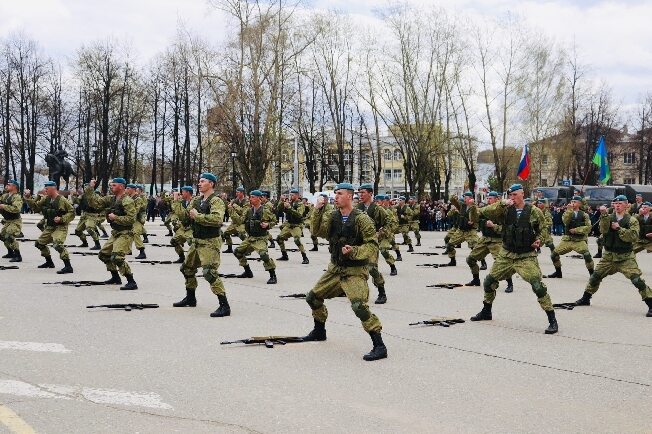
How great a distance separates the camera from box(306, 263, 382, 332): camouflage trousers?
Answer: 275 inches

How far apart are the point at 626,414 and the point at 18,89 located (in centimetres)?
5413

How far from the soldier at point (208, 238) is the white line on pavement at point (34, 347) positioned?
2383mm

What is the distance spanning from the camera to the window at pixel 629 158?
70.4 metres

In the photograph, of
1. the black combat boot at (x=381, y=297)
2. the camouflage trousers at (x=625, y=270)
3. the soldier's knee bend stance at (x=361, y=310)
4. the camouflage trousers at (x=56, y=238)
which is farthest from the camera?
the camouflage trousers at (x=56, y=238)

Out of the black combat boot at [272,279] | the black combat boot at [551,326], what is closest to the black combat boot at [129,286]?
the black combat boot at [272,279]

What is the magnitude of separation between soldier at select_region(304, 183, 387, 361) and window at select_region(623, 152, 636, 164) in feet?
226

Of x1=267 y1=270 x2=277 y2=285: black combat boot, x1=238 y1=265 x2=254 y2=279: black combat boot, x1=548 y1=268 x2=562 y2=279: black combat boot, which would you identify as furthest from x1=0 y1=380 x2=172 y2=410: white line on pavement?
x1=548 y1=268 x2=562 y2=279: black combat boot

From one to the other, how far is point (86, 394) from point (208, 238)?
4257 millimetres

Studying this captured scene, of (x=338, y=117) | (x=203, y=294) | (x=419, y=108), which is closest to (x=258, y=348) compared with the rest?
(x=203, y=294)

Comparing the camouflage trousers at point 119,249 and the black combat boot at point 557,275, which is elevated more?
the camouflage trousers at point 119,249

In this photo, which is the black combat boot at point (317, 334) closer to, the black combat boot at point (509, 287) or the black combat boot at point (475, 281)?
the black combat boot at point (509, 287)

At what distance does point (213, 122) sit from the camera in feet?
132

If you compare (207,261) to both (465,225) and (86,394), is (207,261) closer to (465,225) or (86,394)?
(86,394)

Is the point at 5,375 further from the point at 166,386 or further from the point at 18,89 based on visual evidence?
the point at 18,89
